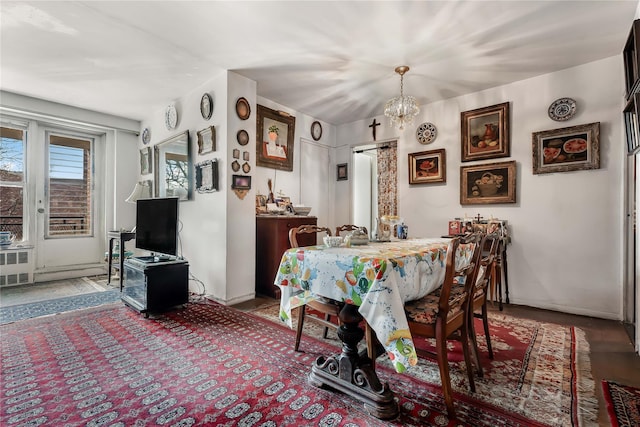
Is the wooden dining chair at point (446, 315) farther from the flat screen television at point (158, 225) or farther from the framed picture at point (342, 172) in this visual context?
the framed picture at point (342, 172)

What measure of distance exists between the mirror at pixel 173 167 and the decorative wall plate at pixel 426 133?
3351mm

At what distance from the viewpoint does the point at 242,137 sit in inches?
146

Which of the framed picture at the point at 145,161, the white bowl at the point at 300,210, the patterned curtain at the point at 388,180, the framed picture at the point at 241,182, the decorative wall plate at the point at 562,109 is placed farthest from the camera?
the framed picture at the point at 145,161

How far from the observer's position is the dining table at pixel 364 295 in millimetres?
1482

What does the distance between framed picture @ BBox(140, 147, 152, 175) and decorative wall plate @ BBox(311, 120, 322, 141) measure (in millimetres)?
2823

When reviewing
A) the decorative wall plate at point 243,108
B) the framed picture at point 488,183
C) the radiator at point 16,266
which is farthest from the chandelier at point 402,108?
the radiator at point 16,266

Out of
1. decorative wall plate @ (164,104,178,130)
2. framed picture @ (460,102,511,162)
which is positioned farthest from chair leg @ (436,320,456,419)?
decorative wall plate @ (164,104,178,130)

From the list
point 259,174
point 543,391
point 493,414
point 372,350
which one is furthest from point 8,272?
point 543,391

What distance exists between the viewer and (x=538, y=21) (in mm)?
2600

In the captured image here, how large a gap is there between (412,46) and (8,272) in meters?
6.11

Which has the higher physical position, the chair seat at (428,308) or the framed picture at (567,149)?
the framed picture at (567,149)

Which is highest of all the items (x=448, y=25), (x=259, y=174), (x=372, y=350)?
(x=448, y=25)

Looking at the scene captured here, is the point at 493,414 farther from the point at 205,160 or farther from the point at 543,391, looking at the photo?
the point at 205,160

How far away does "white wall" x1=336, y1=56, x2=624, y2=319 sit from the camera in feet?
10.5
